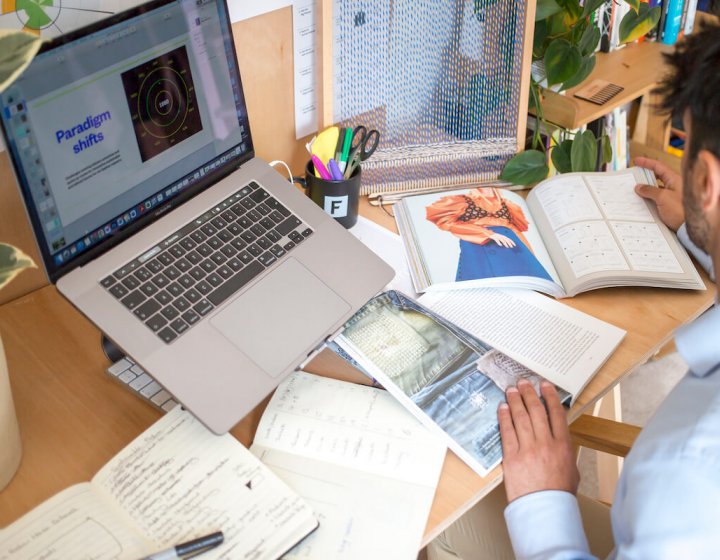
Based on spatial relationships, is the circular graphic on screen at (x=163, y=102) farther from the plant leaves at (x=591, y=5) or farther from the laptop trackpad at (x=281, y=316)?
the plant leaves at (x=591, y=5)

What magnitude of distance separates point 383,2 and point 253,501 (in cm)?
81

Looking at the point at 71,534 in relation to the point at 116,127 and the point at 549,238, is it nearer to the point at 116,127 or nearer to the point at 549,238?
the point at 116,127

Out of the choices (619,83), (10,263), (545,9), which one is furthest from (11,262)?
(619,83)

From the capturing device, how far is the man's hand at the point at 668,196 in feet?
3.87

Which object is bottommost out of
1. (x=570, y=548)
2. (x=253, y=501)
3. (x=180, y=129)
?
(x=570, y=548)

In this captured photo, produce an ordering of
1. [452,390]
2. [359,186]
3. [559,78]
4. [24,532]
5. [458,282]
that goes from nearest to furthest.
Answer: [24,532]
[452,390]
[458,282]
[359,186]
[559,78]

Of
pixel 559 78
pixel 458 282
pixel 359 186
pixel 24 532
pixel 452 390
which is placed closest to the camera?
pixel 24 532

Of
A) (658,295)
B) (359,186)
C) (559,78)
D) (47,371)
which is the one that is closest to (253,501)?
(47,371)

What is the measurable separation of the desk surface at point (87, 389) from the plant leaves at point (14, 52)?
0.43m

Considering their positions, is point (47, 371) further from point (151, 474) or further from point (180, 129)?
point (180, 129)

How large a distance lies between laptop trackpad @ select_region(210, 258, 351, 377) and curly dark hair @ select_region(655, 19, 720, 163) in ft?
1.56

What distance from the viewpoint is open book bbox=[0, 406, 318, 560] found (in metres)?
0.73

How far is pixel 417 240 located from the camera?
116 cm

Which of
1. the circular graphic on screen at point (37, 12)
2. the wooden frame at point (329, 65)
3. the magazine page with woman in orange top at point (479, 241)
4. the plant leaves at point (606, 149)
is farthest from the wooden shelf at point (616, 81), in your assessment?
the circular graphic on screen at point (37, 12)
